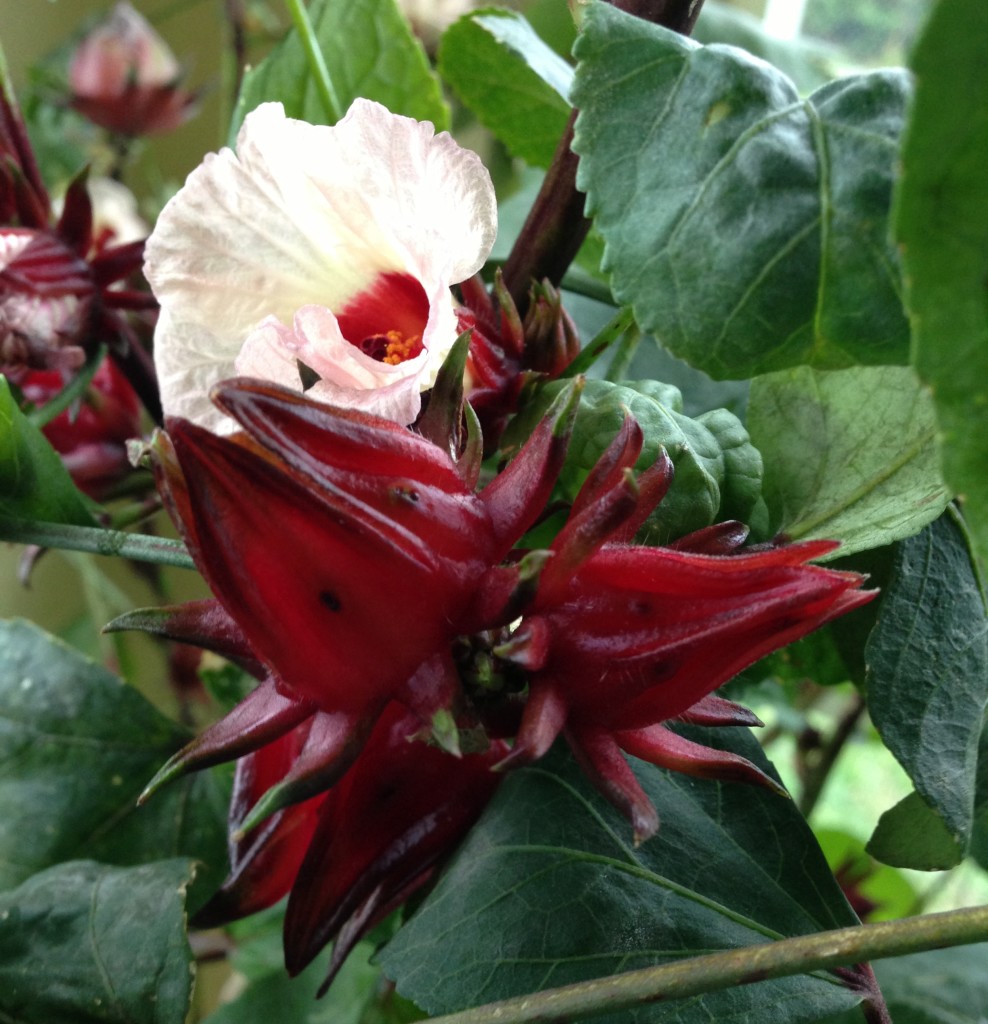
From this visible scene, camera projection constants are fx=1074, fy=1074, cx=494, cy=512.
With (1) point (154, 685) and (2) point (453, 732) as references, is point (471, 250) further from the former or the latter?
(1) point (154, 685)

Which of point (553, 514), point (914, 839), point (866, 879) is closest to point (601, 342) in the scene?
point (553, 514)

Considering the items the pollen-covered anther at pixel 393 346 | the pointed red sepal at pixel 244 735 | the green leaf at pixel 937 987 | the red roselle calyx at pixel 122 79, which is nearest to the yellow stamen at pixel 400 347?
the pollen-covered anther at pixel 393 346

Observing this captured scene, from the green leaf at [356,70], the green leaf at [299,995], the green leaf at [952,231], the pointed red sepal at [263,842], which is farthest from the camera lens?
the green leaf at [299,995]

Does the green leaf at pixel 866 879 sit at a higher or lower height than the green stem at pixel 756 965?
lower

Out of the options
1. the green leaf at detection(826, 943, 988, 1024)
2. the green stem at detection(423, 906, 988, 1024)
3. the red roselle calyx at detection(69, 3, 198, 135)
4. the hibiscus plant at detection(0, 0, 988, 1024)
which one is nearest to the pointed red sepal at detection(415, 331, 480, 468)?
the hibiscus plant at detection(0, 0, 988, 1024)

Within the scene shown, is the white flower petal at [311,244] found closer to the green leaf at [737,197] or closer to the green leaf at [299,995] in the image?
the green leaf at [737,197]

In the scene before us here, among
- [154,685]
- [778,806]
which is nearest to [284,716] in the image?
[778,806]

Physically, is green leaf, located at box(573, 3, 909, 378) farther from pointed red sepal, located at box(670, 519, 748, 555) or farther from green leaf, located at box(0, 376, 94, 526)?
green leaf, located at box(0, 376, 94, 526)
